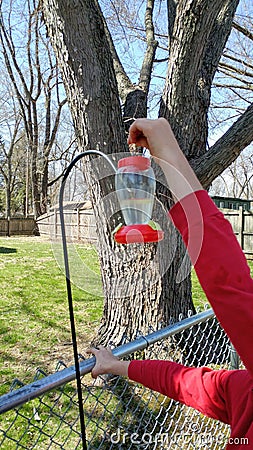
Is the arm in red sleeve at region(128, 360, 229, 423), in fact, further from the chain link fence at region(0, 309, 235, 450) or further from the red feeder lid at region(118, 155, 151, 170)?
the red feeder lid at region(118, 155, 151, 170)

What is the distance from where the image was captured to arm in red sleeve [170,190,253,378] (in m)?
0.55

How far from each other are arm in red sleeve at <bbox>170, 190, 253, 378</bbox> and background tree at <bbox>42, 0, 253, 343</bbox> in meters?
1.50

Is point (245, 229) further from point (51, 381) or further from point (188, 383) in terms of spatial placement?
point (51, 381)

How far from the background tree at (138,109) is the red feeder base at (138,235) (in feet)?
4.09

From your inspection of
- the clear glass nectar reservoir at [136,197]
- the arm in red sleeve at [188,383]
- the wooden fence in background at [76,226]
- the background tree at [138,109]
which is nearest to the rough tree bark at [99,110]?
the background tree at [138,109]

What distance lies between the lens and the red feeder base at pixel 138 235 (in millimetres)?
812

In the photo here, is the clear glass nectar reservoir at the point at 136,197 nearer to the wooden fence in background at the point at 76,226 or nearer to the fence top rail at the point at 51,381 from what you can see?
the wooden fence in background at the point at 76,226

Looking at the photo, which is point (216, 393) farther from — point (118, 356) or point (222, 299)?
point (222, 299)

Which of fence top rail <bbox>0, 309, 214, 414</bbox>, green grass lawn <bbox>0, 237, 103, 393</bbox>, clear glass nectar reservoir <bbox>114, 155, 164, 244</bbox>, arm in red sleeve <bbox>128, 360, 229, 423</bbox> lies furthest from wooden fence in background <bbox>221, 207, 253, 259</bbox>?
clear glass nectar reservoir <bbox>114, 155, 164, 244</bbox>

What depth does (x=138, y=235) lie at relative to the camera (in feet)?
2.67

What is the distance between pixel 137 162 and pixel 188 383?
1.92 ft

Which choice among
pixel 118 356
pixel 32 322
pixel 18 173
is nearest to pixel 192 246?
pixel 118 356

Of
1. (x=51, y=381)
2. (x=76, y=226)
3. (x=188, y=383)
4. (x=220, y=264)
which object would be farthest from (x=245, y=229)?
(x=220, y=264)

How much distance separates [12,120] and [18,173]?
17.3 ft
